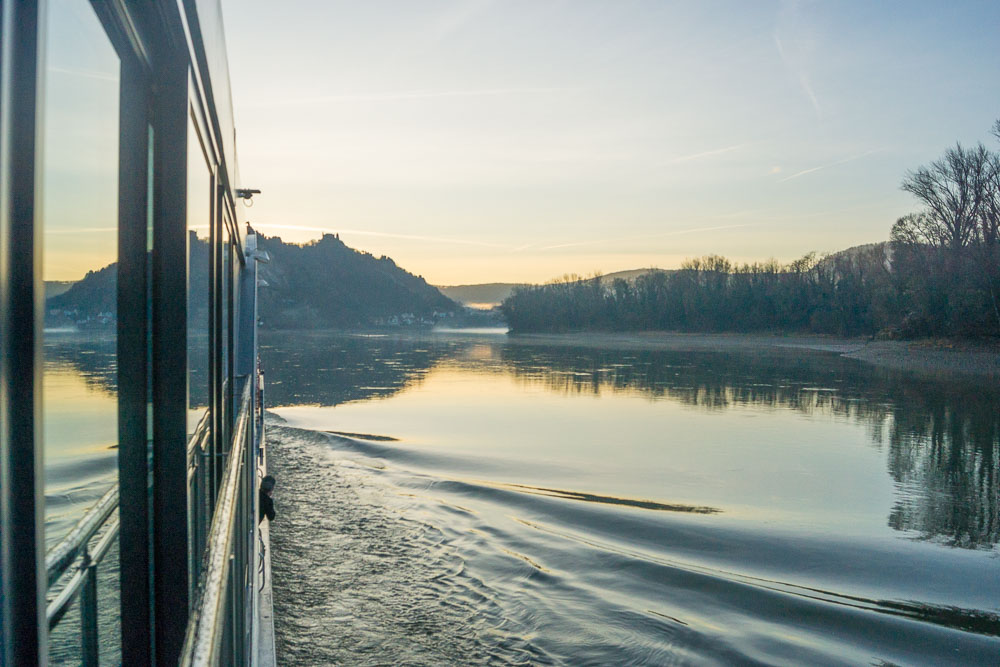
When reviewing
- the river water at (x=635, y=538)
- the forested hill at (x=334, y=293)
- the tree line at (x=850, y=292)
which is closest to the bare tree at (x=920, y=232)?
the tree line at (x=850, y=292)

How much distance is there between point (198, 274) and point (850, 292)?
96812mm

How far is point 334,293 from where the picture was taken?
16275 centimetres

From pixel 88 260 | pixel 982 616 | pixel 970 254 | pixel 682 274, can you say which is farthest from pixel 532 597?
pixel 682 274

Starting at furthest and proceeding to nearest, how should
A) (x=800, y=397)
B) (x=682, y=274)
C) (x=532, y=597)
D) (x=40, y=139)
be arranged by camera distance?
1. (x=682, y=274)
2. (x=800, y=397)
3. (x=532, y=597)
4. (x=40, y=139)

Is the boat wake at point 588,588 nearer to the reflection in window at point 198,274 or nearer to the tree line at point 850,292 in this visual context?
the reflection in window at point 198,274

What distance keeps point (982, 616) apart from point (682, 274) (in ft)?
409

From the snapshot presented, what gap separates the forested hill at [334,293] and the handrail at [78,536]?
467ft

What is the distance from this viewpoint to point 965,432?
1791 cm

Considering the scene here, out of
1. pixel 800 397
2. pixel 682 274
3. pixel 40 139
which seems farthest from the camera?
pixel 682 274

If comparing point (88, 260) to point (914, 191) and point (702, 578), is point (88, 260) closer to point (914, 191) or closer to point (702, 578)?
point (702, 578)

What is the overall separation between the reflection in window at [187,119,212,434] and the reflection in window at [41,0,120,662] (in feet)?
1.42

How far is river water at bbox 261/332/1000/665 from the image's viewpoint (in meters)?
6.20

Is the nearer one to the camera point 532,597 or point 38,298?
point 38,298

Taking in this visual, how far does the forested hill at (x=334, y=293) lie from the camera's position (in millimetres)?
150125
